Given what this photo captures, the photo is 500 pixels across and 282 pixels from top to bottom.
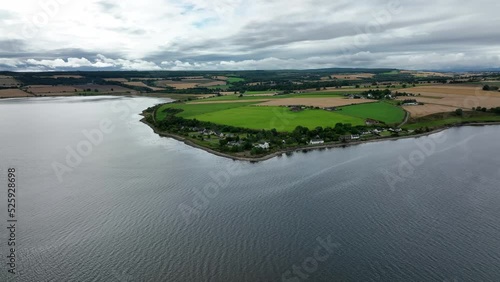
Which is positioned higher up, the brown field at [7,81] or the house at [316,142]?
the brown field at [7,81]

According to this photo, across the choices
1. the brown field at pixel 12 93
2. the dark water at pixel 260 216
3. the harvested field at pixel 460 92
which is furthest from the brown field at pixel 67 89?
the harvested field at pixel 460 92

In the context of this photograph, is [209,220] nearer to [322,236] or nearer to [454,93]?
[322,236]

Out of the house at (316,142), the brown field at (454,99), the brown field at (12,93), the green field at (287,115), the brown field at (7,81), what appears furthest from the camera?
the brown field at (7,81)

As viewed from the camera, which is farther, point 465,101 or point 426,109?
point 465,101

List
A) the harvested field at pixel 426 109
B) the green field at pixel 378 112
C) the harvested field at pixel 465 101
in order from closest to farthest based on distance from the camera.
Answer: the green field at pixel 378 112
the harvested field at pixel 426 109
the harvested field at pixel 465 101

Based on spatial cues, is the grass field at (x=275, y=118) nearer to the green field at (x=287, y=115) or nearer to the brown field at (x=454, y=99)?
the green field at (x=287, y=115)

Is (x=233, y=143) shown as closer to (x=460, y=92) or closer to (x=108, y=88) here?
(x=460, y=92)

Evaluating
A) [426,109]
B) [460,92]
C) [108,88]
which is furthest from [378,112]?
[108,88]

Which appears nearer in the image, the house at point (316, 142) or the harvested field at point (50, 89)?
the house at point (316, 142)
